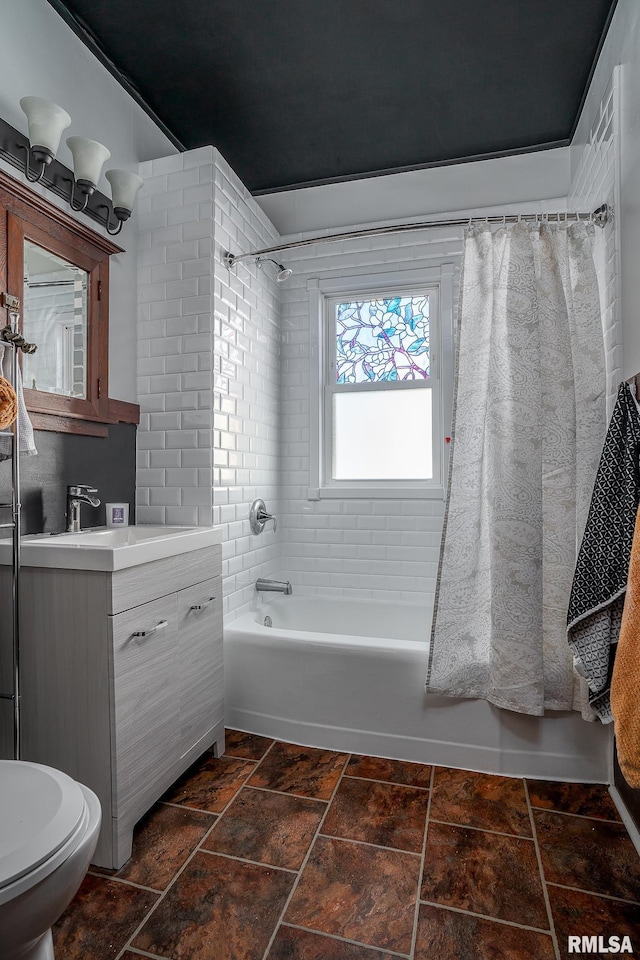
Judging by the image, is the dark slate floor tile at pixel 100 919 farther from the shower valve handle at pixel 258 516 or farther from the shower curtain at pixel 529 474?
the shower valve handle at pixel 258 516

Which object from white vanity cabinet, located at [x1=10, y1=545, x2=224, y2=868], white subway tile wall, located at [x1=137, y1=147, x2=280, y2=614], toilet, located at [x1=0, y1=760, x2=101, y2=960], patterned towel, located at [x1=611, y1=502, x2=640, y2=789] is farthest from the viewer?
white subway tile wall, located at [x1=137, y1=147, x2=280, y2=614]

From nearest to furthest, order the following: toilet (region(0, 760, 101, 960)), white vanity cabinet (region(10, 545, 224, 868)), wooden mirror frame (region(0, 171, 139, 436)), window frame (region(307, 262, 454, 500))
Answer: toilet (region(0, 760, 101, 960))
white vanity cabinet (region(10, 545, 224, 868))
wooden mirror frame (region(0, 171, 139, 436))
window frame (region(307, 262, 454, 500))

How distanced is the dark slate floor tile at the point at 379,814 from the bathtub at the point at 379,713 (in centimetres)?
22

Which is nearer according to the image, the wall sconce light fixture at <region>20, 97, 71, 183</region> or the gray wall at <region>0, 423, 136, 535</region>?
the wall sconce light fixture at <region>20, 97, 71, 183</region>

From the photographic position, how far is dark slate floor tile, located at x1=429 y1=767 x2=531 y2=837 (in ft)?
5.46

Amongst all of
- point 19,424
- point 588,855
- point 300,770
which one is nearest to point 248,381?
point 19,424

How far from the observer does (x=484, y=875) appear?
1441 mm

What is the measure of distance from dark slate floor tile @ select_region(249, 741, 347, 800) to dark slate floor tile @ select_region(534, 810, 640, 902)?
0.70 metres

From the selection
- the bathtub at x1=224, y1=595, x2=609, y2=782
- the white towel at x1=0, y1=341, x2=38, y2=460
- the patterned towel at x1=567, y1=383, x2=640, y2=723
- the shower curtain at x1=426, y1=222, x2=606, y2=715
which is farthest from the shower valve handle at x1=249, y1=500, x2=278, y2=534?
the patterned towel at x1=567, y1=383, x2=640, y2=723

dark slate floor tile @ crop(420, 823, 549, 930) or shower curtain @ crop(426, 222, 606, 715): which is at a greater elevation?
shower curtain @ crop(426, 222, 606, 715)

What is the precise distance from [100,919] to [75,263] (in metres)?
2.08

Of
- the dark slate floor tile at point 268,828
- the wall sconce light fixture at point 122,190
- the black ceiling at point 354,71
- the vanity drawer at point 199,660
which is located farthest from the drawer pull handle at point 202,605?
the black ceiling at point 354,71

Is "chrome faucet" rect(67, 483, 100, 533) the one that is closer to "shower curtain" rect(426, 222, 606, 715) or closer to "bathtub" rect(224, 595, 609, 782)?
"bathtub" rect(224, 595, 609, 782)

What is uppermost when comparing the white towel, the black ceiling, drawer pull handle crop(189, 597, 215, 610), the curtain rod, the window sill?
the black ceiling
